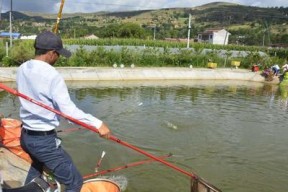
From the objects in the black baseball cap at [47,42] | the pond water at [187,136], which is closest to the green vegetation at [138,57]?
the pond water at [187,136]

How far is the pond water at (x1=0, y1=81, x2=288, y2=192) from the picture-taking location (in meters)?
7.88

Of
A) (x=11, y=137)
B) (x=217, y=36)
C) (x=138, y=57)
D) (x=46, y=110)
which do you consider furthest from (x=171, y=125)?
(x=217, y=36)

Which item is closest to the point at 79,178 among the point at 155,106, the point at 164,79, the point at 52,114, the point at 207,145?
the point at 52,114

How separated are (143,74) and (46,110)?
2168 cm

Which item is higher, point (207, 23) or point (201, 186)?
point (207, 23)

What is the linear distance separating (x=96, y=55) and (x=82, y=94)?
10.3 m

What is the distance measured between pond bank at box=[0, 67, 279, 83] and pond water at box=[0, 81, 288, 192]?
325 cm

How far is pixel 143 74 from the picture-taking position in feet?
83.1

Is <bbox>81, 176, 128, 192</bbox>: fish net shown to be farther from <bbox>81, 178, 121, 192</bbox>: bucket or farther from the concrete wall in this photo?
the concrete wall

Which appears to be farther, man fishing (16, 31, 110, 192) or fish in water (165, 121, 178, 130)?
fish in water (165, 121, 178, 130)

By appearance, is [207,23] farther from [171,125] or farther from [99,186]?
[99,186]

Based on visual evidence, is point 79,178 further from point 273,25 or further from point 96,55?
point 273,25

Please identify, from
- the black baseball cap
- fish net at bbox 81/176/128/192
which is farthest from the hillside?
the black baseball cap

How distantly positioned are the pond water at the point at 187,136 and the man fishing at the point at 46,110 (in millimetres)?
3388
